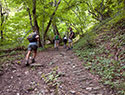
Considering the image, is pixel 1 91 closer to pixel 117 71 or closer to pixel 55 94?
pixel 55 94

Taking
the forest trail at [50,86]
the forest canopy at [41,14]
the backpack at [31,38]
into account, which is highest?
the forest canopy at [41,14]

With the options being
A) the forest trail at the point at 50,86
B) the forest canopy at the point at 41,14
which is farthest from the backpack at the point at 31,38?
the forest canopy at the point at 41,14

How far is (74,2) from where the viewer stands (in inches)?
402

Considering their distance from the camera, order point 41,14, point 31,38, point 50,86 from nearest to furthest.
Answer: point 50,86 → point 31,38 → point 41,14

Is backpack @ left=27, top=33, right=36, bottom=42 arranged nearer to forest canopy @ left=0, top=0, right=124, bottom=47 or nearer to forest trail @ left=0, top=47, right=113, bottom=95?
forest trail @ left=0, top=47, right=113, bottom=95

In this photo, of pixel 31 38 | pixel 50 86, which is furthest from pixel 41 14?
pixel 50 86

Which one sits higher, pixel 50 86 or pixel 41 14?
Answer: pixel 41 14

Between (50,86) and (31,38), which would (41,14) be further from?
(50,86)

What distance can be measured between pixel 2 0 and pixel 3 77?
40.1 feet

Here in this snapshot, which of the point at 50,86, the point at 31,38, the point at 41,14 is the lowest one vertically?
the point at 50,86

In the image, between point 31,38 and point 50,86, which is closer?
point 50,86

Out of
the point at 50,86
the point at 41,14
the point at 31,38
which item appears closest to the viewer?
the point at 50,86

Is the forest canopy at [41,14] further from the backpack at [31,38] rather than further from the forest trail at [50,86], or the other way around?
the forest trail at [50,86]

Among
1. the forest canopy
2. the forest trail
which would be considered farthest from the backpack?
the forest canopy
